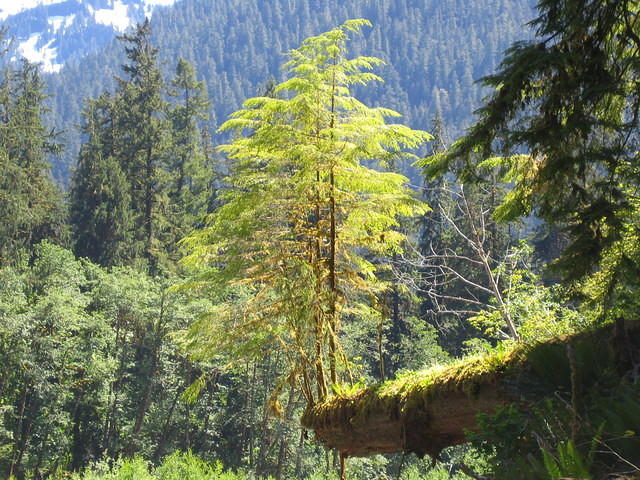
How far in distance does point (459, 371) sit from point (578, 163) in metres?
1.90

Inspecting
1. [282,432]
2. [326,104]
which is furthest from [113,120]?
[326,104]

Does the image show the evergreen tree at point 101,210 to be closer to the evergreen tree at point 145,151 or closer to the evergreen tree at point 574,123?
the evergreen tree at point 145,151

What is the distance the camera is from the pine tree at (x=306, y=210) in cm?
762

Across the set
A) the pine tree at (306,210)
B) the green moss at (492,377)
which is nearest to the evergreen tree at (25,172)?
the pine tree at (306,210)

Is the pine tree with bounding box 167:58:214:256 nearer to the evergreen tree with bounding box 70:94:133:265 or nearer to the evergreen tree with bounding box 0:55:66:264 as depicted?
the evergreen tree with bounding box 70:94:133:265

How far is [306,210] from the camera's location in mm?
8312

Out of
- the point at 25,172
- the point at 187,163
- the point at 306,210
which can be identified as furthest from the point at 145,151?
the point at 306,210

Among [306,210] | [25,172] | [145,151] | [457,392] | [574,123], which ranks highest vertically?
[145,151]

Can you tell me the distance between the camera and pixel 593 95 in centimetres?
433

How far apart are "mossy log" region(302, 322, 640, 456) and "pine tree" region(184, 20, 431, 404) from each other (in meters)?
1.10

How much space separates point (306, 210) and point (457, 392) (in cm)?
386

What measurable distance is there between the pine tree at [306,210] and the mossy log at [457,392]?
1.10m

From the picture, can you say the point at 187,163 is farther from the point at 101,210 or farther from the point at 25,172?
the point at 25,172

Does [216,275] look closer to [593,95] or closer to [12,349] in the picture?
[593,95]
